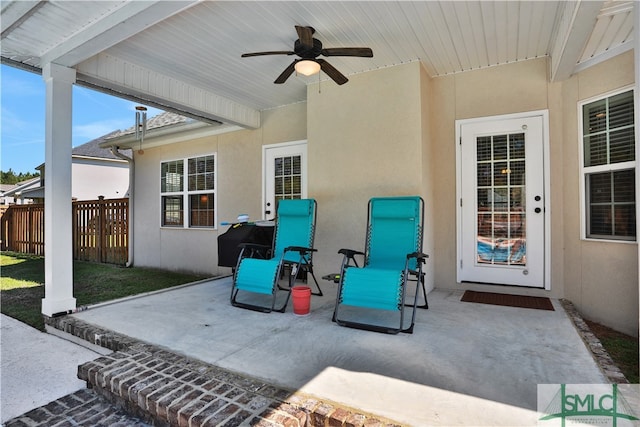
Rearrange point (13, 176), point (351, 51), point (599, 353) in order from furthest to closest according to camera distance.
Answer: point (13, 176) → point (351, 51) → point (599, 353)

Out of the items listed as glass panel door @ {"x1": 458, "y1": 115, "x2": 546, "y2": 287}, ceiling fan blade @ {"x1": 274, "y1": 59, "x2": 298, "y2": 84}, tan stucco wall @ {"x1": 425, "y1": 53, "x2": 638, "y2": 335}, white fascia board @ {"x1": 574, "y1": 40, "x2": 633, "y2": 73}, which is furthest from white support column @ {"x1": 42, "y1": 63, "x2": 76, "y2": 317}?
white fascia board @ {"x1": 574, "y1": 40, "x2": 633, "y2": 73}

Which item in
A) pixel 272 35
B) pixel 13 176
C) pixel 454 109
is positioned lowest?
pixel 454 109

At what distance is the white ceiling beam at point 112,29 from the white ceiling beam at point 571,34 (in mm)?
2988

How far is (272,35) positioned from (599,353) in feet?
12.9

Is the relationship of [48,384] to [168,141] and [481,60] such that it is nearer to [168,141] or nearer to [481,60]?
[481,60]

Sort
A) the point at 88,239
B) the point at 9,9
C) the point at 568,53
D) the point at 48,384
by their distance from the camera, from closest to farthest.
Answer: the point at 48,384, the point at 9,9, the point at 568,53, the point at 88,239

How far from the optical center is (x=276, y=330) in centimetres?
294

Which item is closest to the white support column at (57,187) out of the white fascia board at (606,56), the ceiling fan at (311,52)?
the ceiling fan at (311,52)

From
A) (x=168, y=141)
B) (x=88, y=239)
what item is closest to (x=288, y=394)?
(x=168, y=141)

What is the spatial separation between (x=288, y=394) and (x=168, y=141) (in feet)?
22.1

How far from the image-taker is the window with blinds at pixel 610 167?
325 cm

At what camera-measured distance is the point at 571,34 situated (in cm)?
287

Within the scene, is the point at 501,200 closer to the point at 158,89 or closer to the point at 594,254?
the point at 594,254

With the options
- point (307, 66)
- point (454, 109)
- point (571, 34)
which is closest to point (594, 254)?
point (571, 34)
